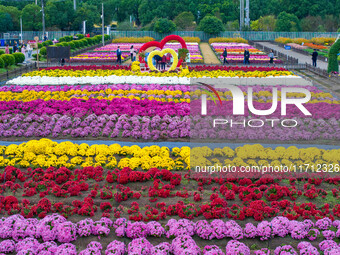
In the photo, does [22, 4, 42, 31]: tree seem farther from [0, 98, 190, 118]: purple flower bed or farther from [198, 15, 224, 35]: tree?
[0, 98, 190, 118]: purple flower bed

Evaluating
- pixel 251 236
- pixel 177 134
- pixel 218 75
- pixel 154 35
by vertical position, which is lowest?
pixel 251 236

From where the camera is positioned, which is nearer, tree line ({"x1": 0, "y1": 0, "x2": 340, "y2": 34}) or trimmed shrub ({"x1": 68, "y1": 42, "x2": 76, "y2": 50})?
trimmed shrub ({"x1": 68, "y1": 42, "x2": 76, "y2": 50})

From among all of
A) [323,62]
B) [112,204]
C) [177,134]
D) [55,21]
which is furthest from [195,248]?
[55,21]

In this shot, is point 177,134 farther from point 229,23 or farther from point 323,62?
point 229,23

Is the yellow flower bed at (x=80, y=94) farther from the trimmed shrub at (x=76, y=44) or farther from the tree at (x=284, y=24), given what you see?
the tree at (x=284, y=24)

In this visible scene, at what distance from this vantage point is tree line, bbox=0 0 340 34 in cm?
7450

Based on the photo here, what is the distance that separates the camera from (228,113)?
53.4 ft

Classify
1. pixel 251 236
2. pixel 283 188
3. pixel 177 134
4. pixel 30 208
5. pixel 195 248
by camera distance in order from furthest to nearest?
pixel 177 134
pixel 283 188
pixel 30 208
pixel 251 236
pixel 195 248

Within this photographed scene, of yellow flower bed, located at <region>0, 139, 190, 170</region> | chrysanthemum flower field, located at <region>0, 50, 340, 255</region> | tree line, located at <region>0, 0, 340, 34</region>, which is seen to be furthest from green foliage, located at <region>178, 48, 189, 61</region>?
tree line, located at <region>0, 0, 340, 34</region>

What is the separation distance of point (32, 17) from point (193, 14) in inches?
1095

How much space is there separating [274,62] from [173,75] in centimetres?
1163

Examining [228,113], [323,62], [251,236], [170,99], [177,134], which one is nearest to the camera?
[251,236]

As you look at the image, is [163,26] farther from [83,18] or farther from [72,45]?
[72,45]

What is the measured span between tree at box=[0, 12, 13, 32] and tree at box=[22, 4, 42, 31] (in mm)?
2592
